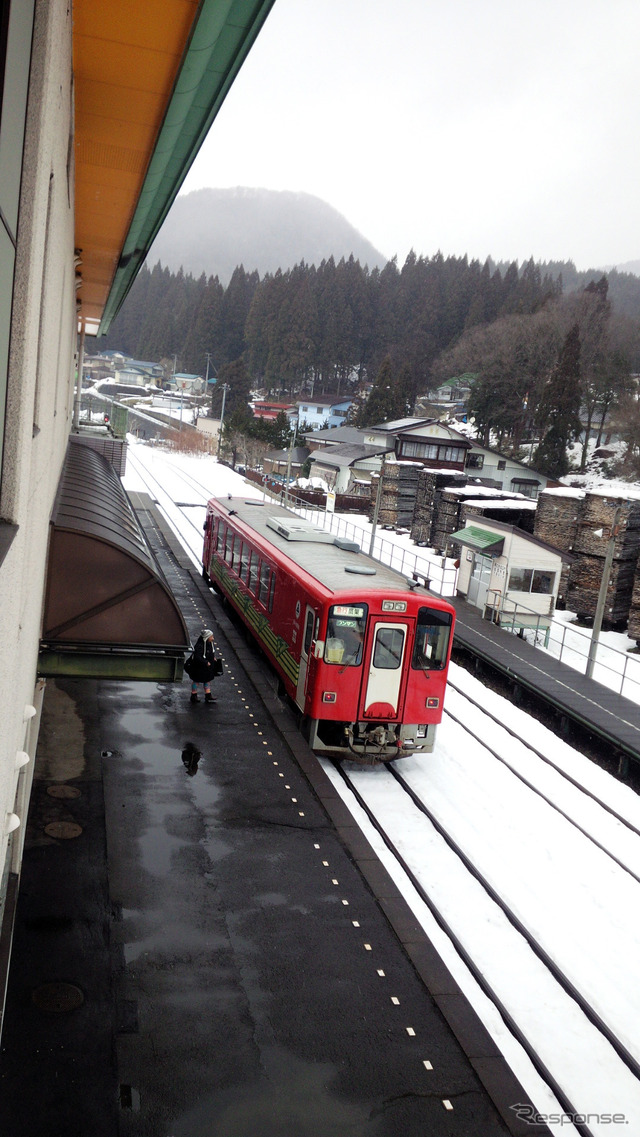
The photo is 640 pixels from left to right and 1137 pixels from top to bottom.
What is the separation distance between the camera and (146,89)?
228 inches

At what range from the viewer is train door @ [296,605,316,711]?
13.6m

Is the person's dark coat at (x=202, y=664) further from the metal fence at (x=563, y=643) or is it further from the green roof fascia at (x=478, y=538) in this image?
the green roof fascia at (x=478, y=538)

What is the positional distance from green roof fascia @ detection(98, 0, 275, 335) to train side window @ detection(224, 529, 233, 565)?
12425 mm

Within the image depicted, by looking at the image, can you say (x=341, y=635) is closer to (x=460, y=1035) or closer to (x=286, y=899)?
(x=286, y=899)

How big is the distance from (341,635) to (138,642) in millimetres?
4579

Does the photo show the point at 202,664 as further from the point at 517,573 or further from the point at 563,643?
the point at 517,573

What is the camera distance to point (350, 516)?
53.6 metres

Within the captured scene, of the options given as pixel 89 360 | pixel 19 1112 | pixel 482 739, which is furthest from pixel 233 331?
pixel 19 1112

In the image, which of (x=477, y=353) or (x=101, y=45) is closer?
(x=101, y=45)

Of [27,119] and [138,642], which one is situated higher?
[27,119]

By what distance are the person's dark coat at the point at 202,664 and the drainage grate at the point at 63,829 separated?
494 centimetres

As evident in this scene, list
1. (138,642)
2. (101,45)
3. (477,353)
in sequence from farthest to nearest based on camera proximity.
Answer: (477,353) → (138,642) → (101,45)

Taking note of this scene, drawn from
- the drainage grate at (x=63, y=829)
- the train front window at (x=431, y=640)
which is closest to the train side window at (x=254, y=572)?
the train front window at (x=431, y=640)

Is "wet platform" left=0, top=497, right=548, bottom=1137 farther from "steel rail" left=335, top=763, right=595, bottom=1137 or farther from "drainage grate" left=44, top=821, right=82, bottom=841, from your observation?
"steel rail" left=335, top=763, right=595, bottom=1137
